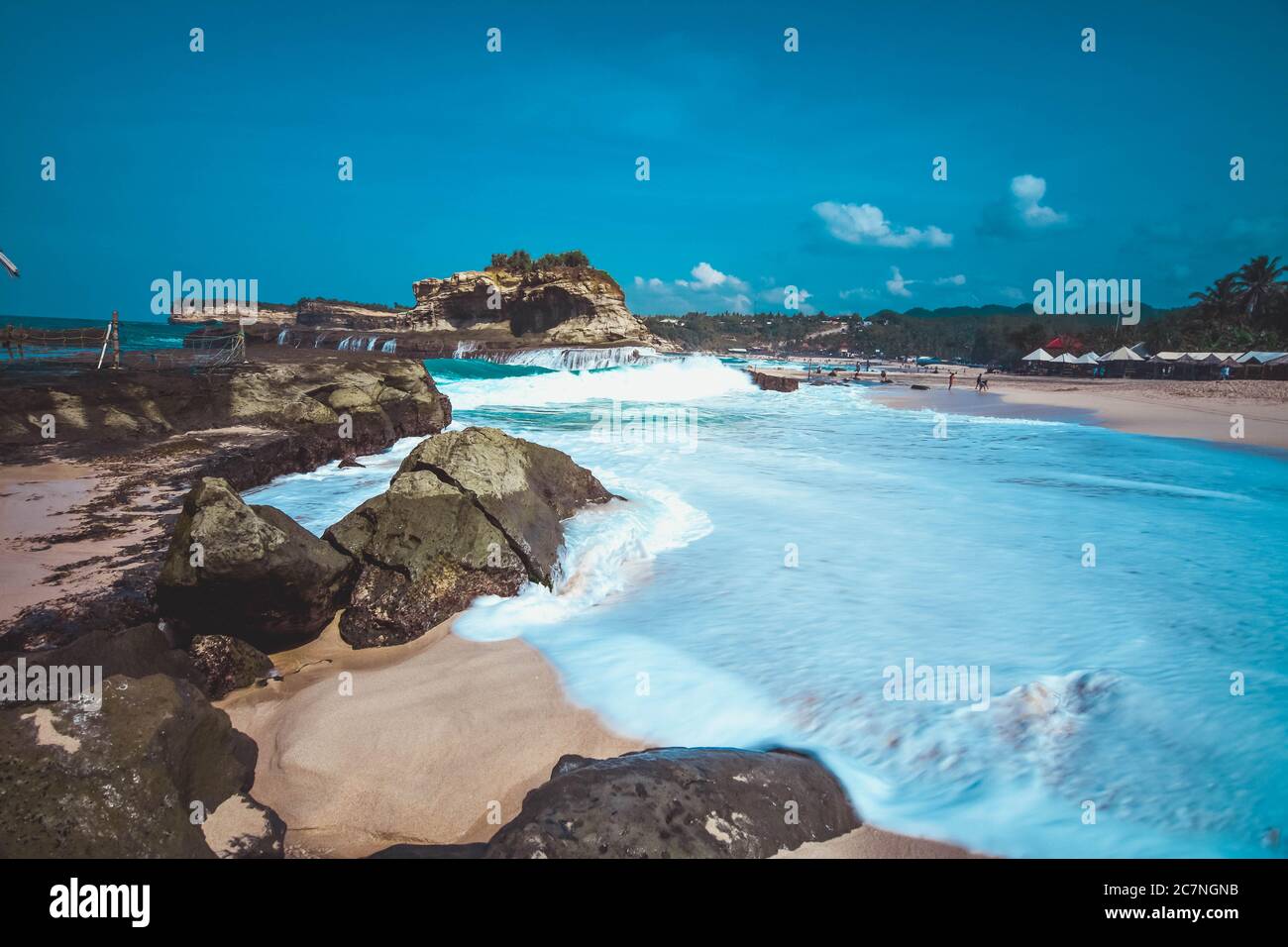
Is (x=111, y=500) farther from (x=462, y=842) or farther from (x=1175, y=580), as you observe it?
(x=1175, y=580)

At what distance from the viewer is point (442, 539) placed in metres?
5.42

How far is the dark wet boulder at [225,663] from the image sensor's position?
152 inches

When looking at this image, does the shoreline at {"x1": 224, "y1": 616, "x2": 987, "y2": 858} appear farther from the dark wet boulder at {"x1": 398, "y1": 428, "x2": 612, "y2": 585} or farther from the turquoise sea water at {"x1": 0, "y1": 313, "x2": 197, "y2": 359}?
the turquoise sea water at {"x1": 0, "y1": 313, "x2": 197, "y2": 359}

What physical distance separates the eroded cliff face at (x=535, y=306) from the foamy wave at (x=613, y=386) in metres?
16.2

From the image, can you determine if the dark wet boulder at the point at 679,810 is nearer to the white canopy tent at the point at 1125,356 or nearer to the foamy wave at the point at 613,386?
the foamy wave at the point at 613,386

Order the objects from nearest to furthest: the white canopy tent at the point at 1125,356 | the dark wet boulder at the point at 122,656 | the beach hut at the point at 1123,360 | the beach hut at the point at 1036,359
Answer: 1. the dark wet boulder at the point at 122,656
2. the white canopy tent at the point at 1125,356
3. the beach hut at the point at 1123,360
4. the beach hut at the point at 1036,359

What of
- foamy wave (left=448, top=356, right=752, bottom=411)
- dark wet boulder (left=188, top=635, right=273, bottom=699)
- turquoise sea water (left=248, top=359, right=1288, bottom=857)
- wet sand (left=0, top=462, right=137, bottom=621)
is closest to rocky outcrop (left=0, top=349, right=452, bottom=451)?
turquoise sea water (left=248, top=359, right=1288, bottom=857)

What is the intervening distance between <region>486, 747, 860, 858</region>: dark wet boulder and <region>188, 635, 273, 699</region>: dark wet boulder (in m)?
2.40

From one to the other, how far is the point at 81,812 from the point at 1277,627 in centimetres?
784

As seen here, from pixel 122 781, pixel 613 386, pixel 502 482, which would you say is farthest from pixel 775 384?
pixel 122 781

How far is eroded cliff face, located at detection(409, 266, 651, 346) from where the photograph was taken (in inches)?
2360

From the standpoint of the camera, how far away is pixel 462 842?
2.83 metres

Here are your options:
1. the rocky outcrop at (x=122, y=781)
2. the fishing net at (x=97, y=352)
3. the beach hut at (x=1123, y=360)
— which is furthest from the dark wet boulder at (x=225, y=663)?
the beach hut at (x=1123, y=360)

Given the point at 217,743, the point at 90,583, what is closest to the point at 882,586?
the point at 217,743
